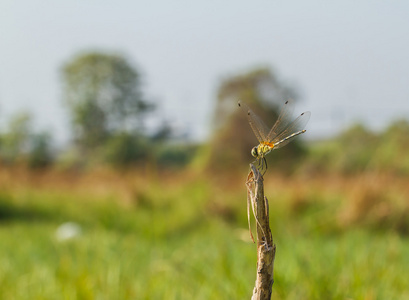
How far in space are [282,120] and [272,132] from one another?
0.02 m

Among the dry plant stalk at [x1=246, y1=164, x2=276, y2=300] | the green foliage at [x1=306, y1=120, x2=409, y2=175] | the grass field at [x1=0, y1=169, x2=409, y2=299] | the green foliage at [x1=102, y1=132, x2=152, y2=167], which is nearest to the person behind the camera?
the dry plant stalk at [x1=246, y1=164, x2=276, y2=300]

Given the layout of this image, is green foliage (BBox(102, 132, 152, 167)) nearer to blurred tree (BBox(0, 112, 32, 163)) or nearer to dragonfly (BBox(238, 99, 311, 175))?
blurred tree (BBox(0, 112, 32, 163))

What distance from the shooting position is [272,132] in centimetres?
65

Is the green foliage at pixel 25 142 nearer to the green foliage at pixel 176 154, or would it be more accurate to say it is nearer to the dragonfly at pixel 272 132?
the green foliage at pixel 176 154

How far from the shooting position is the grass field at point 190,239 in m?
1.79

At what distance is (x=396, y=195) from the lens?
6.28 m

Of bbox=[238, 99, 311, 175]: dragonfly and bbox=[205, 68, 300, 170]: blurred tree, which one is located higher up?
bbox=[205, 68, 300, 170]: blurred tree

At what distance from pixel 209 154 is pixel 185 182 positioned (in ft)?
25.2

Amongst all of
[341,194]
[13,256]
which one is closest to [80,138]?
[341,194]

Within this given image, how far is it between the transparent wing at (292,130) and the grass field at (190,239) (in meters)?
0.25

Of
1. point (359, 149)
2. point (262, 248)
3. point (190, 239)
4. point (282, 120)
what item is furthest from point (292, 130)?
point (359, 149)

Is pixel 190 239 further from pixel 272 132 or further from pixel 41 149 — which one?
pixel 41 149

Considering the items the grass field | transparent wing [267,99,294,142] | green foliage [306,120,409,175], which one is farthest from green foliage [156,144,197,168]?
transparent wing [267,99,294,142]

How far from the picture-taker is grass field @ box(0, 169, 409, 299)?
1.79 meters
